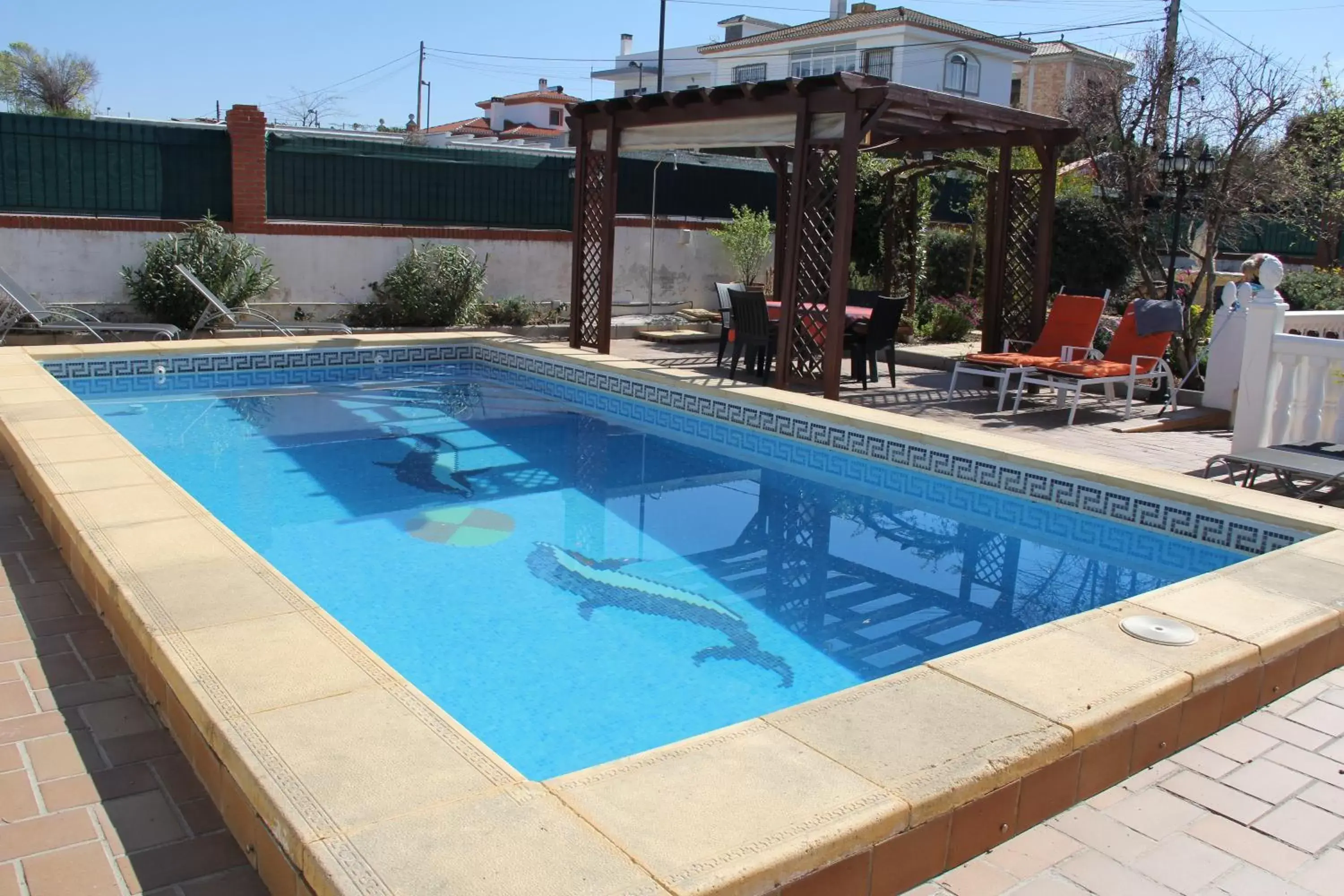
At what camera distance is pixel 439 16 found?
33719 millimetres

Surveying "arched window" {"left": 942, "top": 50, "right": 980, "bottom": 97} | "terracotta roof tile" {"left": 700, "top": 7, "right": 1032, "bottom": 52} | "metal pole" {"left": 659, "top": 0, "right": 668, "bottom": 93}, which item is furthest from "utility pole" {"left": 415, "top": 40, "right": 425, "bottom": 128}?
"arched window" {"left": 942, "top": 50, "right": 980, "bottom": 97}

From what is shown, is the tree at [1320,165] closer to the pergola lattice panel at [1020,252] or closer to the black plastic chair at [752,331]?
the pergola lattice panel at [1020,252]

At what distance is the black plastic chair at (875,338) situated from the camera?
33.4 feet

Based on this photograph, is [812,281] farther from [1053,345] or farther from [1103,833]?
[1103,833]

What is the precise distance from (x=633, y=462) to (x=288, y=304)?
729 centimetres

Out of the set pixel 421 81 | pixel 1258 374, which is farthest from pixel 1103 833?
pixel 421 81

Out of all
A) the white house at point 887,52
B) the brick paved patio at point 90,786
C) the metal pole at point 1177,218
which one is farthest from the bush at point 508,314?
the white house at point 887,52

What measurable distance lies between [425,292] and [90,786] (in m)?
11.3

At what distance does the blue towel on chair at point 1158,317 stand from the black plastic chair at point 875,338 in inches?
80.1

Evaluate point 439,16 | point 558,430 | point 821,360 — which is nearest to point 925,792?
point 558,430

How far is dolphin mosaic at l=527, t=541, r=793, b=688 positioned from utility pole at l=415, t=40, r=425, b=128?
50975mm

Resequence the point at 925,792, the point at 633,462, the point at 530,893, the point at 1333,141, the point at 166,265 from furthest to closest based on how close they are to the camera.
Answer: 1. the point at 1333,141
2. the point at 166,265
3. the point at 633,462
4. the point at 925,792
5. the point at 530,893

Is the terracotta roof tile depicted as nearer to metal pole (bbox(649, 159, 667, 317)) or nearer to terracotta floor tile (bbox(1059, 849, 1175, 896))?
metal pole (bbox(649, 159, 667, 317))

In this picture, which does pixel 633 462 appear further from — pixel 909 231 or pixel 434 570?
pixel 909 231
